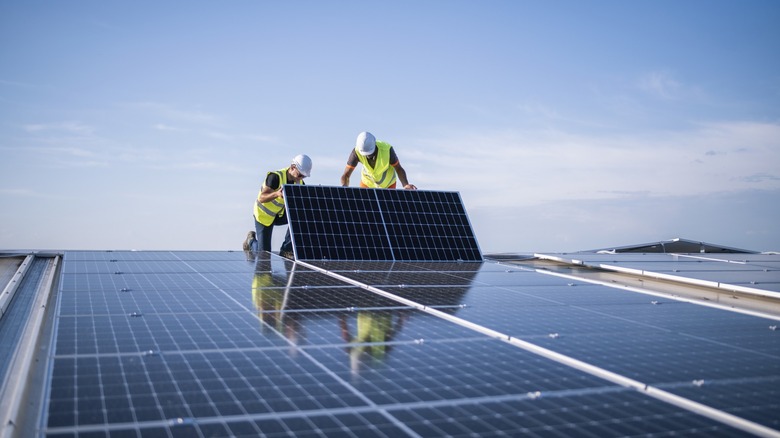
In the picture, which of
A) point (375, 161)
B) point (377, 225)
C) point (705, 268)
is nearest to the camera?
point (377, 225)

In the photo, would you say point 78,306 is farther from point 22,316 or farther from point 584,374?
point 584,374

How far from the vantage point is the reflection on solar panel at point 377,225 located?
1229 centimetres

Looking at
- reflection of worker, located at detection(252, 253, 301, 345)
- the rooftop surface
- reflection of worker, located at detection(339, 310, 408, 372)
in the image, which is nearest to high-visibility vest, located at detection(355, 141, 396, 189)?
reflection of worker, located at detection(252, 253, 301, 345)

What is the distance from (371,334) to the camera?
5840 mm

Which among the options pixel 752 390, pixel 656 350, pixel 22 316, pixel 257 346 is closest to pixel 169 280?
pixel 22 316

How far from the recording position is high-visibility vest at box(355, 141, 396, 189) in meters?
15.5

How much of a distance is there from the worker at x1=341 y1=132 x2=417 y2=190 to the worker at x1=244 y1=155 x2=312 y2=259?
0.92 m

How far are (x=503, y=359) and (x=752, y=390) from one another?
1484 mm

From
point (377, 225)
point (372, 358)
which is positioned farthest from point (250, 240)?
point (372, 358)

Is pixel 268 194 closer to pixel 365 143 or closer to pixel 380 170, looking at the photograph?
pixel 365 143

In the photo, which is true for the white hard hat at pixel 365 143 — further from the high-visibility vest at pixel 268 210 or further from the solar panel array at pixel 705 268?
the solar panel array at pixel 705 268

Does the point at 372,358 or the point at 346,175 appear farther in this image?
the point at 346,175

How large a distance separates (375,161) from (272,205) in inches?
86.4

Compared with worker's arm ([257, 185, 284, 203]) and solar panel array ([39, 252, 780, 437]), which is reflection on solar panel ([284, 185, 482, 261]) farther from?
solar panel array ([39, 252, 780, 437])
